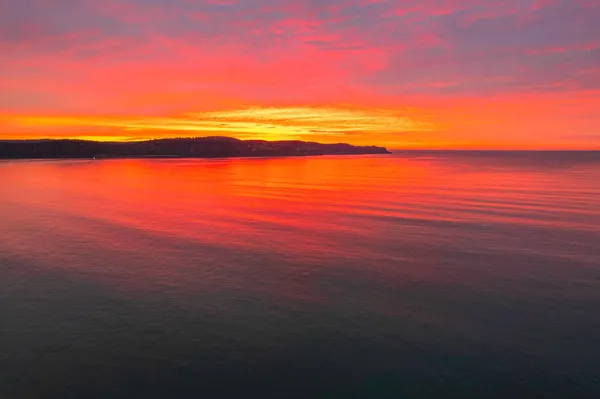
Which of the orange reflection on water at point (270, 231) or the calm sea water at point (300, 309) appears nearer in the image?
the calm sea water at point (300, 309)

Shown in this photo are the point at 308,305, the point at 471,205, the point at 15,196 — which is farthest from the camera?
the point at 15,196

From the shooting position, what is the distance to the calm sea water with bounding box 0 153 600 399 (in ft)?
54.7

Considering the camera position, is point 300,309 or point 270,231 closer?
point 300,309

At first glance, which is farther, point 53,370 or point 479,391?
point 53,370

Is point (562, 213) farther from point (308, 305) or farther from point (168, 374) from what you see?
point (168, 374)

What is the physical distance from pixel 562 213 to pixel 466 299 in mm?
37256

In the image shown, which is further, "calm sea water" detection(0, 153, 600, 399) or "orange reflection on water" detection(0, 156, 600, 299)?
"orange reflection on water" detection(0, 156, 600, 299)

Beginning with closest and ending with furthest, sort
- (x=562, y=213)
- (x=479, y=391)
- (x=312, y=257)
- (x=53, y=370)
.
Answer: (x=479, y=391)
(x=53, y=370)
(x=312, y=257)
(x=562, y=213)

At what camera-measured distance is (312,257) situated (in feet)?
109

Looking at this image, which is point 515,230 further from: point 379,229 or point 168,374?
point 168,374

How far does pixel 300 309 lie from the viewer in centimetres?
2302

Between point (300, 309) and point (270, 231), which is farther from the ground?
point (270, 231)

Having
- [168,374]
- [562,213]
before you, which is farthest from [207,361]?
[562,213]

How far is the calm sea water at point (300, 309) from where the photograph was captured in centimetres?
1667
